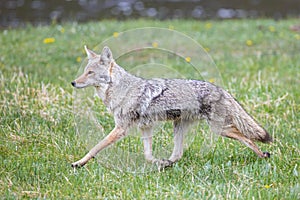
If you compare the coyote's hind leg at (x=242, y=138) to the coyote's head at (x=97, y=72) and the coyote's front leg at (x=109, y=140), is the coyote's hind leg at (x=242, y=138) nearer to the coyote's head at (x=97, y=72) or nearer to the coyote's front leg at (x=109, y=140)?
A: the coyote's front leg at (x=109, y=140)

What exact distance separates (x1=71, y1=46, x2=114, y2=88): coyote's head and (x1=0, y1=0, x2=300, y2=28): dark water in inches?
321

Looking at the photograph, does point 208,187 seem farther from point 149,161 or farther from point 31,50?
point 31,50

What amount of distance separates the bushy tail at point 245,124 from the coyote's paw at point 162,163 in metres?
0.62

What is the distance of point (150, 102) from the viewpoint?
4.47 m

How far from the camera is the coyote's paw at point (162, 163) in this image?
183 inches

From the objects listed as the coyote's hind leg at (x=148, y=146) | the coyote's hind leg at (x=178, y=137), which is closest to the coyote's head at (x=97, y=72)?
the coyote's hind leg at (x=148, y=146)

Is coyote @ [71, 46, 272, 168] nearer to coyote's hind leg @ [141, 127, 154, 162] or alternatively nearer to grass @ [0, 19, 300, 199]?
coyote's hind leg @ [141, 127, 154, 162]

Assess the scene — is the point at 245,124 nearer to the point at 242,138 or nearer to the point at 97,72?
the point at 242,138

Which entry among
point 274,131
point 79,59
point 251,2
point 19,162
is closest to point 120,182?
point 19,162

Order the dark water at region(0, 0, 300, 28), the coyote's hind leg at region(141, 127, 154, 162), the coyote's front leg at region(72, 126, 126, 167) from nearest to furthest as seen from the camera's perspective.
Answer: the coyote's front leg at region(72, 126, 126, 167) < the coyote's hind leg at region(141, 127, 154, 162) < the dark water at region(0, 0, 300, 28)

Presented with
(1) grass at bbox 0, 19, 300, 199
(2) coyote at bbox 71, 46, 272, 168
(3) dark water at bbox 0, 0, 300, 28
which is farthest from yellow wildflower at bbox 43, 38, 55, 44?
(2) coyote at bbox 71, 46, 272, 168

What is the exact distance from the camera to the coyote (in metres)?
4.40

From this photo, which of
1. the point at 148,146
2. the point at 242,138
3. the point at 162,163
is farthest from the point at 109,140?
the point at 242,138

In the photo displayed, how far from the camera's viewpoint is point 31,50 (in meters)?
8.70
